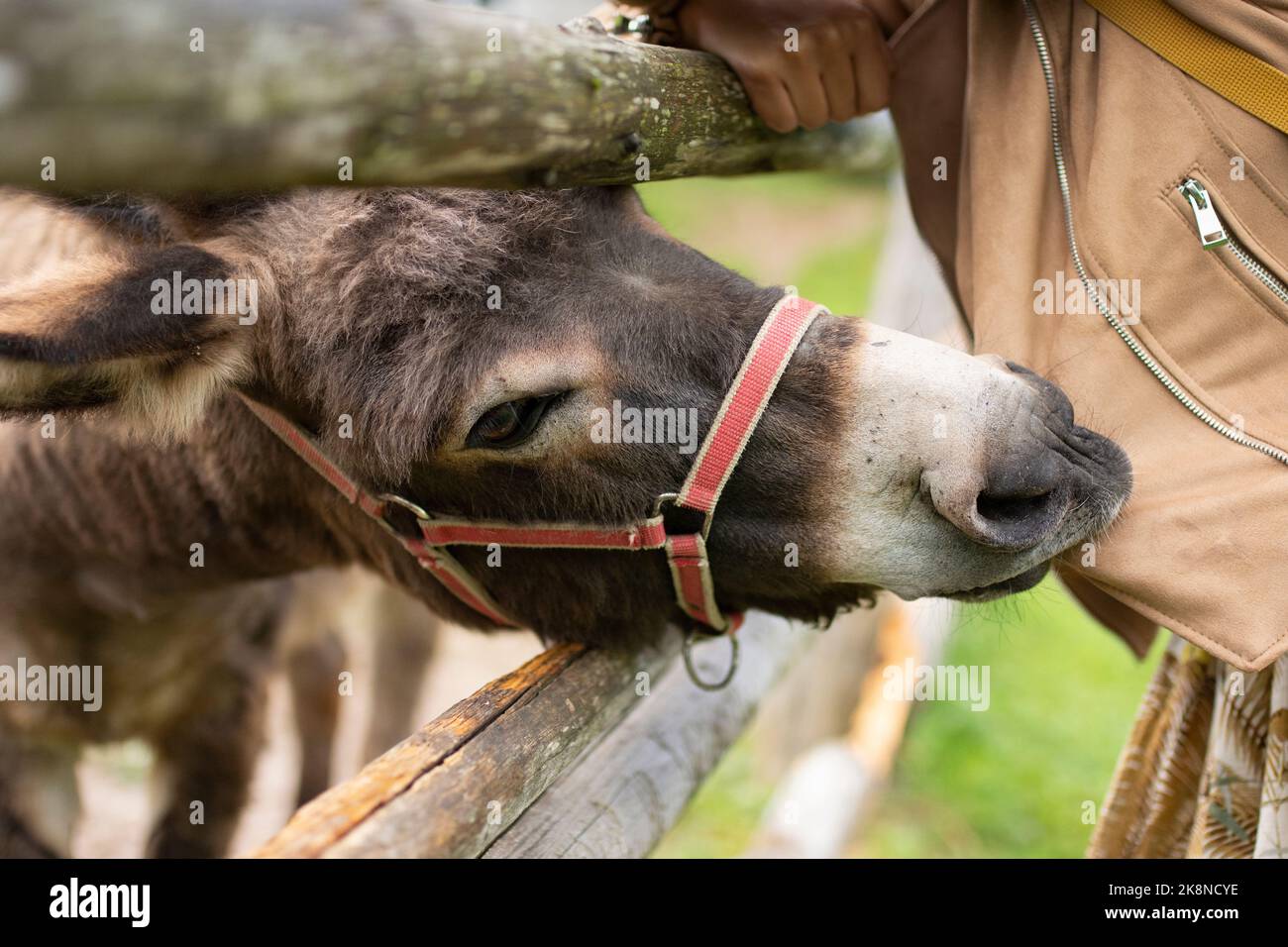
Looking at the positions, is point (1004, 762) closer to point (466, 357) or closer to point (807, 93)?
point (807, 93)

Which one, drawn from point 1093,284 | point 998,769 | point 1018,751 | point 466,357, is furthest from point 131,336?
point 1018,751

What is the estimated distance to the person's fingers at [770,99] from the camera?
6.75 ft

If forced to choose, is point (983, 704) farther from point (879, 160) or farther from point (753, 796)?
point (879, 160)

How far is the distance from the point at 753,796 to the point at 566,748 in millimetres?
3230

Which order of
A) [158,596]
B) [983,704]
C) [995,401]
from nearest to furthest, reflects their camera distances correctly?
[995,401]
[158,596]
[983,704]

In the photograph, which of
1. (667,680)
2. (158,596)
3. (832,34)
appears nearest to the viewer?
(832,34)

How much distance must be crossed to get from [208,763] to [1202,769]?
2.78 m

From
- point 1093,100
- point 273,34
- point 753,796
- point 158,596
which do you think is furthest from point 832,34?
point 753,796

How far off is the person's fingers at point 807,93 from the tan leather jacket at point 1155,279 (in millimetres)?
303

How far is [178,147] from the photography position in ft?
3.24

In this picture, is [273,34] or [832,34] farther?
[832,34]

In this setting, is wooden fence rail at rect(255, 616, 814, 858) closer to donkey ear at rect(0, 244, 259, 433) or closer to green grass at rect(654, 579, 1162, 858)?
donkey ear at rect(0, 244, 259, 433)

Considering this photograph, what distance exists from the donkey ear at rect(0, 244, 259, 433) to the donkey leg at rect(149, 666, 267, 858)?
5.41ft

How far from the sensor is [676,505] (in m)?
1.79
